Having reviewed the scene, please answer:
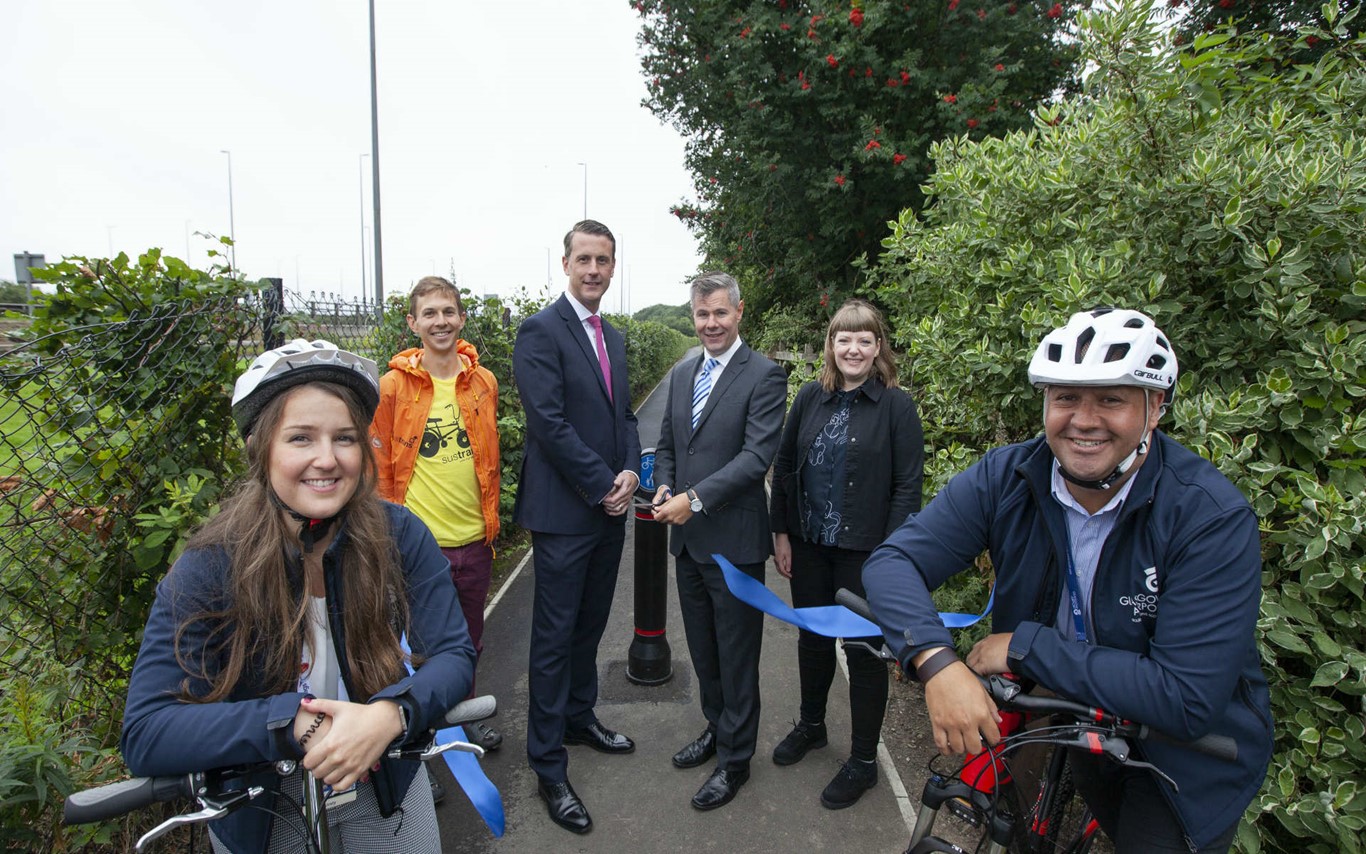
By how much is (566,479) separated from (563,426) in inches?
10.5

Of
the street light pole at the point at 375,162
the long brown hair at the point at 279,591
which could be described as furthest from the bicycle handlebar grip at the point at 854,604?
the street light pole at the point at 375,162

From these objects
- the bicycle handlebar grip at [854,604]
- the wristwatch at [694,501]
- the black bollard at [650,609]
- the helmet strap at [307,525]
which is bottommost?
the black bollard at [650,609]

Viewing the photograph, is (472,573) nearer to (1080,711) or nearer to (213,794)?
(213,794)

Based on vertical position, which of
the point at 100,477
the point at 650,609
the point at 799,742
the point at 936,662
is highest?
the point at 100,477

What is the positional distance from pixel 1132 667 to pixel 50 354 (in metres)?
3.51

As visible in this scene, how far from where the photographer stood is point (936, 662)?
1.72 meters

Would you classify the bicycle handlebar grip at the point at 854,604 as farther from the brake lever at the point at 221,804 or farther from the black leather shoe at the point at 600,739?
the black leather shoe at the point at 600,739

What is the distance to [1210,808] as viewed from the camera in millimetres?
1677

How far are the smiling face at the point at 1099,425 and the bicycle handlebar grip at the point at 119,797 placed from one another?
214 centimetres

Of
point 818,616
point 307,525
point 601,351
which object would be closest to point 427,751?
point 307,525

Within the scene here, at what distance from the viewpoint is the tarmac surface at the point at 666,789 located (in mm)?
3084

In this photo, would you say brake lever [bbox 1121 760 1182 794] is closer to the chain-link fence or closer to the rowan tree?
the chain-link fence

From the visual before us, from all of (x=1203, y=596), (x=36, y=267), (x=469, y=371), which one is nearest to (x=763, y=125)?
(x=469, y=371)

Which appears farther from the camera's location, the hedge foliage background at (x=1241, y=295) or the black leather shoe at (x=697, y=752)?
the black leather shoe at (x=697, y=752)
